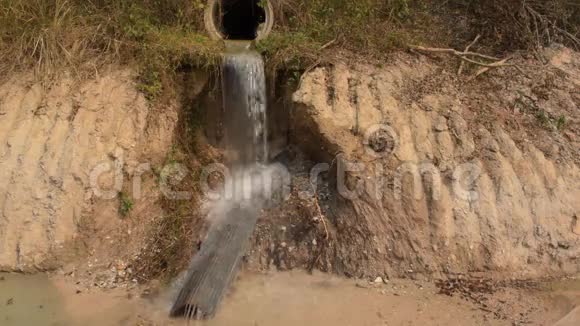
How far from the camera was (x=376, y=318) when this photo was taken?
13.4ft

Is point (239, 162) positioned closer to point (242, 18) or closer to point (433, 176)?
point (433, 176)

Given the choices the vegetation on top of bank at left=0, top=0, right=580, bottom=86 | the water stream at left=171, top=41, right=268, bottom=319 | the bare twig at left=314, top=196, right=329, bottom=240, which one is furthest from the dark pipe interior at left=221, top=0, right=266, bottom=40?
the bare twig at left=314, top=196, right=329, bottom=240

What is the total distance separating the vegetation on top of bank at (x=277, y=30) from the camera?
5.52 metres

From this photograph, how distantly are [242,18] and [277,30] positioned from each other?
1.28 meters

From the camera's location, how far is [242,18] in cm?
734

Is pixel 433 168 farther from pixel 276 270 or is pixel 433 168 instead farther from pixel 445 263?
pixel 276 270

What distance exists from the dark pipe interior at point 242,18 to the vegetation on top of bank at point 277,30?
761 mm

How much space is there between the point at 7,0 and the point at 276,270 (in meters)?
4.46

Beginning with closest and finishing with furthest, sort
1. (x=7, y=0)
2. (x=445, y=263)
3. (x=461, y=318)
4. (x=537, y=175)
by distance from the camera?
1. (x=461, y=318)
2. (x=445, y=263)
3. (x=537, y=175)
4. (x=7, y=0)

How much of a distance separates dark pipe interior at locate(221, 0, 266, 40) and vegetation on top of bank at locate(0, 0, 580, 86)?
2.50ft

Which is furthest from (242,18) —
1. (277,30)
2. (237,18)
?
(277,30)

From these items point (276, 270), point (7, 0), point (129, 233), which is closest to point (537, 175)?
point (276, 270)

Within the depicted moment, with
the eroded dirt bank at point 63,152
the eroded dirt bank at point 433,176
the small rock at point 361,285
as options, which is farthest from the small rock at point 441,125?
the eroded dirt bank at point 63,152

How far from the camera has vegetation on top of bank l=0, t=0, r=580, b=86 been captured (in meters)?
5.52
